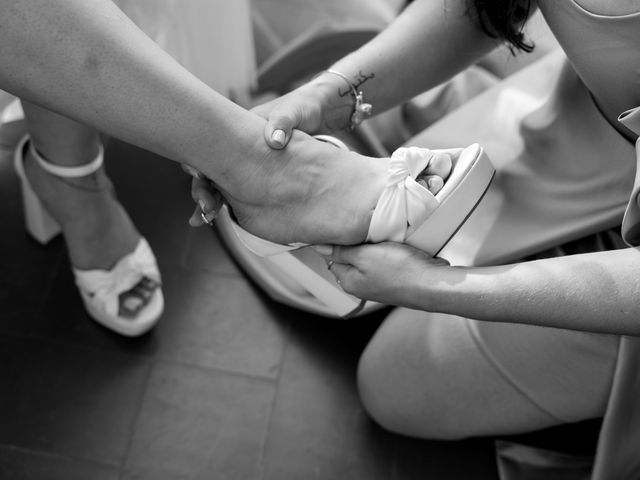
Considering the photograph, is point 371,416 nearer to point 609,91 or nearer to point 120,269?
point 120,269

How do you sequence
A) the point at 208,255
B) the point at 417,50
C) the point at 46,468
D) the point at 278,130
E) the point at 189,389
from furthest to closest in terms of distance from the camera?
the point at 208,255, the point at 189,389, the point at 46,468, the point at 417,50, the point at 278,130

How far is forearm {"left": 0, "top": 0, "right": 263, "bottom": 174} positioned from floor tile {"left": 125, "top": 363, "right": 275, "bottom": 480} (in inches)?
19.9

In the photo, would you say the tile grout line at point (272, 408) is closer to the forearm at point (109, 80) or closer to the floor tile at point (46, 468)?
the floor tile at point (46, 468)

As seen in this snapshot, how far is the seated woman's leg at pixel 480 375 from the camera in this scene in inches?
37.5

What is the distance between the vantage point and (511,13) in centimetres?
88

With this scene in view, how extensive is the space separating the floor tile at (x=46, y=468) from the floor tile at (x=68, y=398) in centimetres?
1

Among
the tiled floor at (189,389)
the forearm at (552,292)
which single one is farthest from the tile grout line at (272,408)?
the forearm at (552,292)

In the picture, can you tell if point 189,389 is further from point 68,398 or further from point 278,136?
point 278,136

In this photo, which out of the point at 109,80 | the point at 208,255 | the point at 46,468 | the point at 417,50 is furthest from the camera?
the point at 208,255

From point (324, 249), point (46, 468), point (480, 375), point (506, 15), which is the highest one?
point (506, 15)

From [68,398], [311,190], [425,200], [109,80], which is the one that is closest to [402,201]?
[425,200]

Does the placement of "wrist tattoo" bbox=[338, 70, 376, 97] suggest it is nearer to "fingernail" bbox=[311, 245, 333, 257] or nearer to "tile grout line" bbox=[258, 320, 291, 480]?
"fingernail" bbox=[311, 245, 333, 257]

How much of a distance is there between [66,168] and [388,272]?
0.61 m

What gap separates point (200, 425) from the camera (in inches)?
46.5
